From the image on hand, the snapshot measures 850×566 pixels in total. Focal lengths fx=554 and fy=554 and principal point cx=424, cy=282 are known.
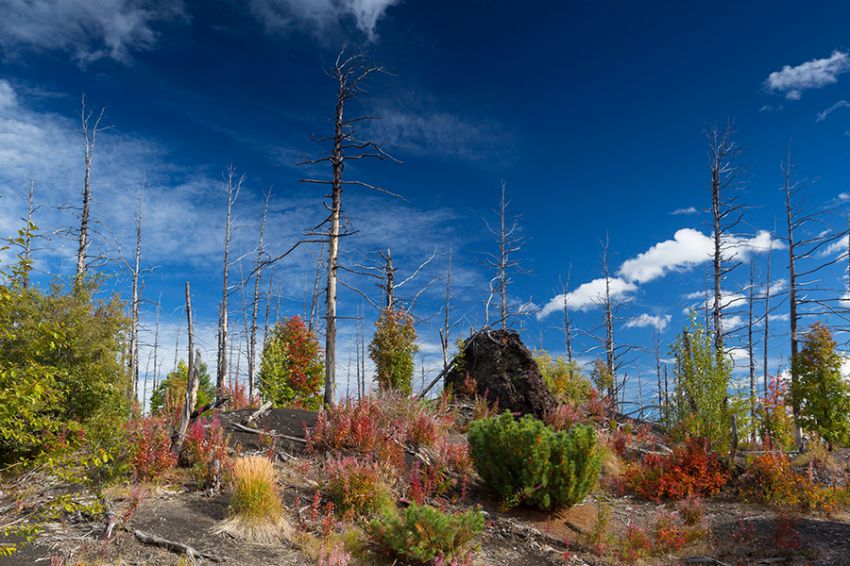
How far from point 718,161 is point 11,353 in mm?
23374

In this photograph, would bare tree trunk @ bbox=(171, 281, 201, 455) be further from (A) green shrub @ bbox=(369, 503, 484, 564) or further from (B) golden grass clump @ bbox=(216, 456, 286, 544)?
(A) green shrub @ bbox=(369, 503, 484, 564)

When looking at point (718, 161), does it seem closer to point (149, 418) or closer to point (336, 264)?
point (336, 264)

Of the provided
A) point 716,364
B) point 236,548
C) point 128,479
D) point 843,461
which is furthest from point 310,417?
point 843,461

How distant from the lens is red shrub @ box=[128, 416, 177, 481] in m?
8.19

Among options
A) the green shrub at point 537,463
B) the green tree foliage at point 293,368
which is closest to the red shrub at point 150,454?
the green shrub at point 537,463

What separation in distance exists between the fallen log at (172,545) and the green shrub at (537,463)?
469 cm

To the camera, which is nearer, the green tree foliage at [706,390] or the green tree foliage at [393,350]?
the green tree foliage at [706,390]

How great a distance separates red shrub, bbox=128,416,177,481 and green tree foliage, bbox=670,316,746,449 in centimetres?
1168

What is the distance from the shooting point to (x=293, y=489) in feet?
27.5

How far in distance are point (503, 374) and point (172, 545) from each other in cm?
1050

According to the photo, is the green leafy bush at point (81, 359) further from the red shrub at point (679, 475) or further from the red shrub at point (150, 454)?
the red shrub at point (679, 475)

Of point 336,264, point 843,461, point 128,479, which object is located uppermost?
point 336,264

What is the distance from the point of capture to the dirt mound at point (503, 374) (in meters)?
15.0

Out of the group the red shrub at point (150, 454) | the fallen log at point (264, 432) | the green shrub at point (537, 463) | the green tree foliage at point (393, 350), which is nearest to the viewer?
the red shrub at point (150, 454)
